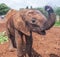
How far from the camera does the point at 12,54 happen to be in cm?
895

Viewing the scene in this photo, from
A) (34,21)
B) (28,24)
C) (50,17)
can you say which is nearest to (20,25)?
(28,24)

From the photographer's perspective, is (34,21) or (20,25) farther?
(20,25)

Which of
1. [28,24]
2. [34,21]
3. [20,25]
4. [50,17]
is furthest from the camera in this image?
[20,25]

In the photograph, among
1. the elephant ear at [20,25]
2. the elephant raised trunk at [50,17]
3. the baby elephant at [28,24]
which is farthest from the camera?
the elephant ear at [20,25]

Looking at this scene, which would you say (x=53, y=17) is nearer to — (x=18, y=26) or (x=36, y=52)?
(x=18, y=26)

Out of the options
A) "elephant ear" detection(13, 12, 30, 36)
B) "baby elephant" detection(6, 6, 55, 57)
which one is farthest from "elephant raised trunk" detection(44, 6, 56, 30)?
Result: "elephant ear" detection(13, 12, 30, 36)

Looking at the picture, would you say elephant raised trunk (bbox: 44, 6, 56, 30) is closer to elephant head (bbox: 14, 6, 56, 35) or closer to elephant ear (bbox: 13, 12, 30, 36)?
elephant head (bbox: 14, 6, 56, 35)

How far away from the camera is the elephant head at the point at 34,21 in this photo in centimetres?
647

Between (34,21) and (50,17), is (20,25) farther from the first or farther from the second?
(50,17)

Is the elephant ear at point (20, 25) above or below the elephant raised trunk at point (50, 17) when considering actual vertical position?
below

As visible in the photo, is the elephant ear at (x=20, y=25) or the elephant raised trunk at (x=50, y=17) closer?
the elephant raised trunk at (x=50, y=17)

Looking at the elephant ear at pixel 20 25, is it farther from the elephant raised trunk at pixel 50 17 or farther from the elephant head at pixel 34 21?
the elephant raised trunk at pixel 50 17

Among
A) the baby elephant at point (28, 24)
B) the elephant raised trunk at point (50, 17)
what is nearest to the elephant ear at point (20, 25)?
the baby elephant at point (28, 24)

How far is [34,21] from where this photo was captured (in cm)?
694
